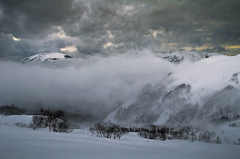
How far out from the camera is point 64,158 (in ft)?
38.1

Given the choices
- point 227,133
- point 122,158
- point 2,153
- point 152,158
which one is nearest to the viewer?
point 2,153

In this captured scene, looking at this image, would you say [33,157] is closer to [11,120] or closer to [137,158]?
[137,158]

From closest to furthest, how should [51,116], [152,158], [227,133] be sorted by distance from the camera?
[152,158], [51,116], [227,133]

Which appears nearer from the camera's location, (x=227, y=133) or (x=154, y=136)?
(x=154, y=136)

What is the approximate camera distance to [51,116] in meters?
48.0

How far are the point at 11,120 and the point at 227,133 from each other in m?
225

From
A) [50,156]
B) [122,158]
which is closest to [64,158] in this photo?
[50,156]

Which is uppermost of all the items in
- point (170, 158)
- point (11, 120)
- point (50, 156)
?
point (50, 156)

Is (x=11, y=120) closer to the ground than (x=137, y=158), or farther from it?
closer to the ground

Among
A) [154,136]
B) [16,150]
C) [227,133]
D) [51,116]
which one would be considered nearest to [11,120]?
Result: [51,116]

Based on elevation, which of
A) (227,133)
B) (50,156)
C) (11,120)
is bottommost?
(227,133)

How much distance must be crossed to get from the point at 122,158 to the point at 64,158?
4.61 m

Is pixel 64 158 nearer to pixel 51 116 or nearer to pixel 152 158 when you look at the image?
pixel 152 158

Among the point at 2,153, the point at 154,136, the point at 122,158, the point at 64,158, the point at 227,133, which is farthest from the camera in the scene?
the point at 227,133
